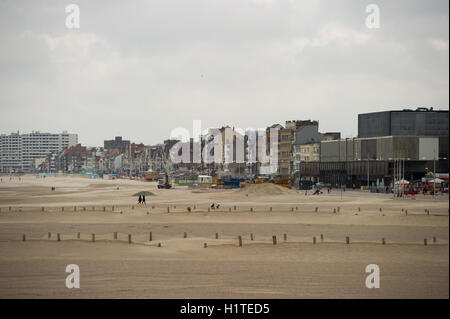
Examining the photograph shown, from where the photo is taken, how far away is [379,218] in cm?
4916

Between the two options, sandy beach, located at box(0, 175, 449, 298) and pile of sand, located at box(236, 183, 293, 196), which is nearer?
sandy beach, located at box(0, 175, 449, 298)

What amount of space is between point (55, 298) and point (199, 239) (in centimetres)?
1678

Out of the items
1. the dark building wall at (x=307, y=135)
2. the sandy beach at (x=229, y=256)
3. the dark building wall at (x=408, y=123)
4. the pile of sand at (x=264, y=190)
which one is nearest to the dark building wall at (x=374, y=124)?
the dark building wall at (x=408, y=123)

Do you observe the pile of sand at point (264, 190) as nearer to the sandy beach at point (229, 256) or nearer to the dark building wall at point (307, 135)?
the sandy beach at point (229, 256)

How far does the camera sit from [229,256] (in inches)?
1212

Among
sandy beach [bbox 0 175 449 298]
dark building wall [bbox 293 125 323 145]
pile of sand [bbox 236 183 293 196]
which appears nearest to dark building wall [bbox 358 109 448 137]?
dark building wall [bbox 293 125 323 145]

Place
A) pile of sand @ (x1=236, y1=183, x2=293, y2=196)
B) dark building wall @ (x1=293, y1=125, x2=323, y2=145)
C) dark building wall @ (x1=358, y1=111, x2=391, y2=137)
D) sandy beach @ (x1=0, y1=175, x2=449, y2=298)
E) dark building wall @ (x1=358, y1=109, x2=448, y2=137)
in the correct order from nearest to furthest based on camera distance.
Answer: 1. sandy beach @ (x1=0, y1=175, x2=449, y2=298)
2. pile of sand @ (x1=236, y1=183, x2=293, y2=196)
3. dark building wall @ (x1=358, y1=109, x2=448, y2=137)
4. dark building wall @ (x1=358, y1=111, x2=391, y2=137)
5. dark building wall @ (x1=293, y1=125, x2=323, y2=145)

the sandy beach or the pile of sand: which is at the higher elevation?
the pile of sand

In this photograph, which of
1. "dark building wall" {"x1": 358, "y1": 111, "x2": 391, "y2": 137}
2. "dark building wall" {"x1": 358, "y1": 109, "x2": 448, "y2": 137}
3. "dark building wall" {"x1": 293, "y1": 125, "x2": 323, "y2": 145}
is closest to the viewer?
"dark building wall" {"x1": 358, "y1": 109, "x2": 448, "y2": 137}

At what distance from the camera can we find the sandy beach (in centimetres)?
2312

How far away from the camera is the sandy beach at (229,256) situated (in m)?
23.1

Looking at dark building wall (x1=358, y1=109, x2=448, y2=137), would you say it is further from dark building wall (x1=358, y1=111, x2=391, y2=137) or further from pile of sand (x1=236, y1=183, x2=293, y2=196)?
pile of sand (x1=236, y1=183, x2=293, y2=196)
